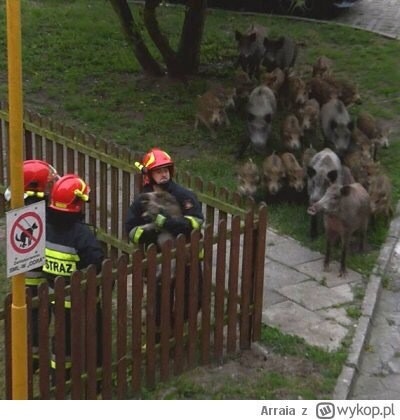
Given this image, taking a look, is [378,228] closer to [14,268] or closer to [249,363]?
[249,363]

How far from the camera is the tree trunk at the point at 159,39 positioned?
48.9ft

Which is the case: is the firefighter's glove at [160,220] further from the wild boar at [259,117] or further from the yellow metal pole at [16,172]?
the wild boar at [259,117]

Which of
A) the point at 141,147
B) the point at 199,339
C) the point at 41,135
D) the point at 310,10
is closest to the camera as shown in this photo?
the point at 199,339

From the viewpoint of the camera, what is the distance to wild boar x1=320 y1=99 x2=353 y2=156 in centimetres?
1275

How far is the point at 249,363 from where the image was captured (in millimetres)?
7762

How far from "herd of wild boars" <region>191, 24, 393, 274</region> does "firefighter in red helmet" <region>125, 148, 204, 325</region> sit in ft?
7.52

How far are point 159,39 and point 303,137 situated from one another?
132 inches

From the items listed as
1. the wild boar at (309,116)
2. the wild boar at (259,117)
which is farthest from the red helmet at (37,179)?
the wild boar at (309,116)

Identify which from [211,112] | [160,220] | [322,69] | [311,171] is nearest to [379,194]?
[311,171]

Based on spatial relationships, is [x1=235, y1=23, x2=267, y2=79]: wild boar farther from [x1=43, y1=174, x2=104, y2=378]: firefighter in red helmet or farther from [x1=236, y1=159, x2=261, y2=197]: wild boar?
[x1=43, y1=174, x2=104, y2=378]: firefighter in red helmet

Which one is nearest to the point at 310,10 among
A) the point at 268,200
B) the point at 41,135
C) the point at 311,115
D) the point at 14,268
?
the point at 311,115

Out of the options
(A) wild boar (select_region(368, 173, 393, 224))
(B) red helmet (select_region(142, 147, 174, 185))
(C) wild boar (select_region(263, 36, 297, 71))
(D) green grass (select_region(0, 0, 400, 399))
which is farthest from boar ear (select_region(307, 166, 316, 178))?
(C) wild boar (select_region(263, 36, 297, 71))

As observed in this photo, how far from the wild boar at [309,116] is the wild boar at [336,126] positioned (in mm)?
163

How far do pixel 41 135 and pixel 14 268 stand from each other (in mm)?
4683
